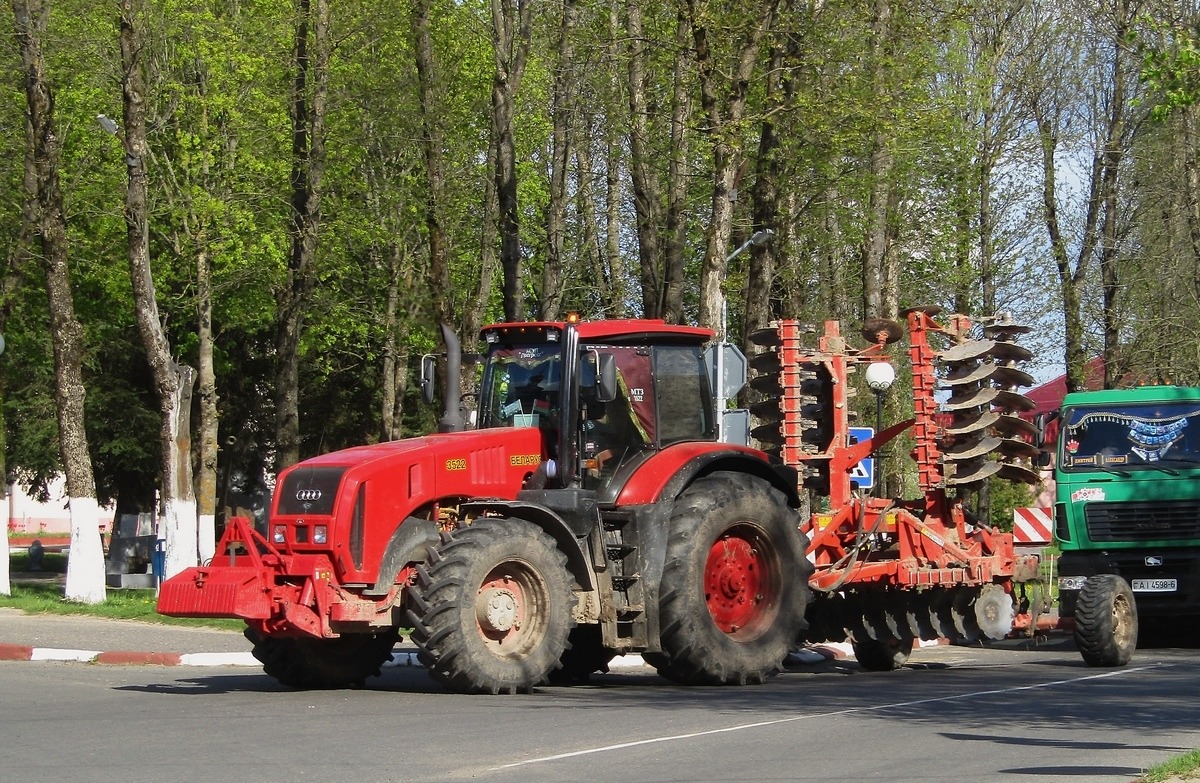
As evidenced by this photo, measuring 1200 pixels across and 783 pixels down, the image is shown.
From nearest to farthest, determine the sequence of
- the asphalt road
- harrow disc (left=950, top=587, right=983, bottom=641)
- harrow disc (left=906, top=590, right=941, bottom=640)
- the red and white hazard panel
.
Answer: the asphalt road, harrow disc (left=906, top=590, right=941, bottom=640), harrow disc (left=950, top=587, right=983, bottom=641), the red and white hazard panel

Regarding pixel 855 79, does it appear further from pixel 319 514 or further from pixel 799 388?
pixel 319 514

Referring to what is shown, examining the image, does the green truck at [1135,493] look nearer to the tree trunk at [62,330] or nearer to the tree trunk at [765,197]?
the tree trunk at [765,197]

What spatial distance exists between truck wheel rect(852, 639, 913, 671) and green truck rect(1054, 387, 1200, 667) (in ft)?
10.1

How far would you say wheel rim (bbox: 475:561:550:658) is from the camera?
42.4ft

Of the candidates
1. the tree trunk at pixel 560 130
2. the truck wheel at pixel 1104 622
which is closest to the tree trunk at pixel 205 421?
the tree trunk at pixel 560 130

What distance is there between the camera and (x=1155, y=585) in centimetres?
1980

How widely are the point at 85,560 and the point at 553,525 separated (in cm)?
1356

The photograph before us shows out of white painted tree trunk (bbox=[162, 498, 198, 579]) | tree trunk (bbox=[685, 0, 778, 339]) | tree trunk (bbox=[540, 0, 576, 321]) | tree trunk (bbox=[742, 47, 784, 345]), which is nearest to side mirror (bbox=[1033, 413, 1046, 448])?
tree trunk (bbox=[685, 0, 778, 339])

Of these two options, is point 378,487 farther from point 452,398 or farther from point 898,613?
point 898,613

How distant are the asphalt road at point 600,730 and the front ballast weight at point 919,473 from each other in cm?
98

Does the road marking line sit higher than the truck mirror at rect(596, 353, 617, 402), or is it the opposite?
the truck mirror at rect(596, 353, 617, 402)

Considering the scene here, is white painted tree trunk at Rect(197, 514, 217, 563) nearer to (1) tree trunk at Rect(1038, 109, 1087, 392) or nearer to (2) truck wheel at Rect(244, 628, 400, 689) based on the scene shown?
(2) truck wheel at Rect(244, 628, 400, 689)

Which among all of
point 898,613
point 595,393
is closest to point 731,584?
point 595,393

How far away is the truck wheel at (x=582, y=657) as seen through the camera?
15055mm
